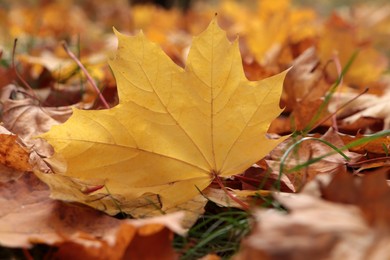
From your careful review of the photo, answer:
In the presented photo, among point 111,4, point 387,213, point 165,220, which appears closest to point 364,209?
point 387,213

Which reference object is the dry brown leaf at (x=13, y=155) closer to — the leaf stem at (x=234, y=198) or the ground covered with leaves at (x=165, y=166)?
the ground covered with leaves at (x=165, y=166)

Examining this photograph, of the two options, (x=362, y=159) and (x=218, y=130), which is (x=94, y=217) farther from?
(x=362, y=159)

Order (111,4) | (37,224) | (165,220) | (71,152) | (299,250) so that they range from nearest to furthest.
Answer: (299,250)
(165,220)
(37,224)
(71,152)
(111,4)

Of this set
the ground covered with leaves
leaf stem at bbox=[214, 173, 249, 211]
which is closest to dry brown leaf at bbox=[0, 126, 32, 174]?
the ground covered with leaves

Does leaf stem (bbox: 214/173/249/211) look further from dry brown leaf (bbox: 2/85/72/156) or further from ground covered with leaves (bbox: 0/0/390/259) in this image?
dry brown leaf (bbox: 2/85/72/156)

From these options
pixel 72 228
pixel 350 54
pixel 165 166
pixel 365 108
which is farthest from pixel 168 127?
pixel 350 54

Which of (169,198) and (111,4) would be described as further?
(111,4)

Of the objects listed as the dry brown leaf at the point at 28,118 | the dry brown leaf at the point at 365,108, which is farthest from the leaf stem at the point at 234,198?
the dry brown leaf at the point at 365,108
